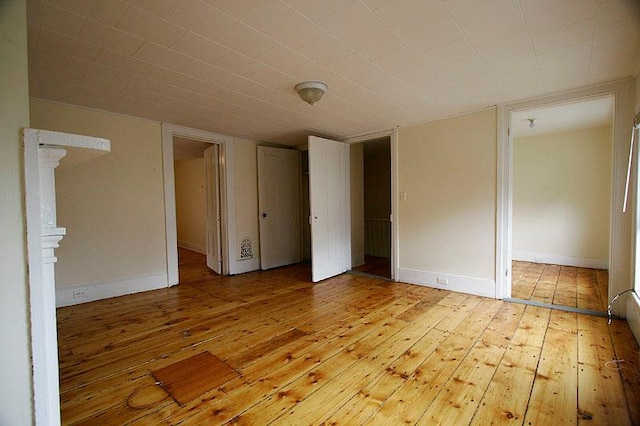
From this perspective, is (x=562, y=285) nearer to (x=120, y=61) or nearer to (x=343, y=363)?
(x=343, y=363)

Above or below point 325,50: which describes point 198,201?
below

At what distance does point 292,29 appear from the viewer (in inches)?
69.2

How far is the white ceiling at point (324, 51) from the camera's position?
62.8 inches

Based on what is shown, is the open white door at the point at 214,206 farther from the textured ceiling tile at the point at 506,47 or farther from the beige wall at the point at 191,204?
the textured ceiling tile at the point at 506,47

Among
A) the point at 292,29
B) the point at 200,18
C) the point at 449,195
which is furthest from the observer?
the point at 449,195

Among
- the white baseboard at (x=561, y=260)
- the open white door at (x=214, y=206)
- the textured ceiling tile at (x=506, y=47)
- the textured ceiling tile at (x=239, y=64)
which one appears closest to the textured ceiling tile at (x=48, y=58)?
the textured ceiling tile at (x=239, y=64)

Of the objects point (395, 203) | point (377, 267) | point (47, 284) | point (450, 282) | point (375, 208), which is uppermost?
point (395, 203)

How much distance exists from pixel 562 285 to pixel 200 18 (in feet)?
15.6

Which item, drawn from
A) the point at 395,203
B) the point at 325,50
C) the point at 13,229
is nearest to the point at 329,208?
the point at 395,203

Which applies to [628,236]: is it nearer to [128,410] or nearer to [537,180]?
[537,180]

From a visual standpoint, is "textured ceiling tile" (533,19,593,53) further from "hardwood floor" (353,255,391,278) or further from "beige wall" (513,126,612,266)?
"beige wall" (513,126,612,266)

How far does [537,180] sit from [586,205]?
0.77 meters

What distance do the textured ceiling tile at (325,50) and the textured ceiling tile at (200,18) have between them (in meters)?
0.52

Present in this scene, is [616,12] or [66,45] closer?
[616,12]
